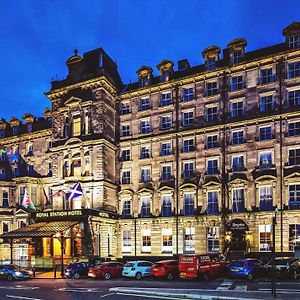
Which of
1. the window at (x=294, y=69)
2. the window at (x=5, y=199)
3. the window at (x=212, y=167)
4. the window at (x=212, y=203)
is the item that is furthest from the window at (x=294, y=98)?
the window at (x=5, y=199)

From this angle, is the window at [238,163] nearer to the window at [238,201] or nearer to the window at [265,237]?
the window at [238,201]

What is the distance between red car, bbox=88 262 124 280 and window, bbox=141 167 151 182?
14.3 m

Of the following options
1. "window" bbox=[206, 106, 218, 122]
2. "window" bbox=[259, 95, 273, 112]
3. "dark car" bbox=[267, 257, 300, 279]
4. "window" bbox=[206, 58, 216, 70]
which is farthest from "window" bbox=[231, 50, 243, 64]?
"dark car" bbox=[267, 257, 300, 279]

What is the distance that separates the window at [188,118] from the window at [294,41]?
500 inches

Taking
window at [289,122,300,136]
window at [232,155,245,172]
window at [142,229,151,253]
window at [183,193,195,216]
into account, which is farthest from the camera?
window at [142,229,151,253]

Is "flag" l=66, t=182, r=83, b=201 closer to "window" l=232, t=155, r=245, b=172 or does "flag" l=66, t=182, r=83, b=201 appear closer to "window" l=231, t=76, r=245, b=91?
"window" l=232, t=155, r=245, b=172

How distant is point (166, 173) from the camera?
1753 inches

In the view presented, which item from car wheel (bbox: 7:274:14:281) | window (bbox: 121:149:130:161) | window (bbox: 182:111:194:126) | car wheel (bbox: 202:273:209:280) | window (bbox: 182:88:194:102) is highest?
window (bbox: 182:88:194:102)

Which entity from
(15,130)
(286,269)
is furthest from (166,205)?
(15,130)

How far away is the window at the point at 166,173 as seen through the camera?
44.3 m

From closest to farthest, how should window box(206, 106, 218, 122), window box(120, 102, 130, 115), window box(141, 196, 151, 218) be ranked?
window box(206, 106, 218, 122)
window box(141, 196, 151, 218)
window box(120, 102, 130, 115)

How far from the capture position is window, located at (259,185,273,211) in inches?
1519

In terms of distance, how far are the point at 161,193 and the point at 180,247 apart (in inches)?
252

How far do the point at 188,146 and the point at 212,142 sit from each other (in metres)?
2.87
